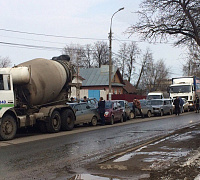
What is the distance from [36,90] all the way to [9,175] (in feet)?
25.2

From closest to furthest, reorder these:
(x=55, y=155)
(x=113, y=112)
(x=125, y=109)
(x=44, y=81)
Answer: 1. (x=55, y=155)
2. (x=44, y=81)
3. (x=113, y=112)
4. (x=125, y=109)

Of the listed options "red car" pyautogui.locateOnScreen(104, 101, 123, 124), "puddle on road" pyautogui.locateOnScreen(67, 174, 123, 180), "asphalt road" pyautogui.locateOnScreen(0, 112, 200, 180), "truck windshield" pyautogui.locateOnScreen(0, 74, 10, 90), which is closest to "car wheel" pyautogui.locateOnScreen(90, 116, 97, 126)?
"red car" pyautogui.locateOnScreen(104, 101, 123, 124)

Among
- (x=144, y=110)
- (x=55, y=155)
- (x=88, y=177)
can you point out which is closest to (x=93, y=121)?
(x=144, y=110)

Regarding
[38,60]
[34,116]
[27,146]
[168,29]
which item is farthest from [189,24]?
[27,146]

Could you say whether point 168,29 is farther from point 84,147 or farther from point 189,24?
point 84,147

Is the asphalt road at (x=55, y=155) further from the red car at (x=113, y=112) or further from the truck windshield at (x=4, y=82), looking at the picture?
the red car at (x=113, y=112)

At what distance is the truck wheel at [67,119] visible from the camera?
1600 cm

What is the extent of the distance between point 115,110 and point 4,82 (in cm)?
960

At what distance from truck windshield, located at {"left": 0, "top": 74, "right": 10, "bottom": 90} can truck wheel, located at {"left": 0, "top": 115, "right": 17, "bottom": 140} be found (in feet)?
3.83

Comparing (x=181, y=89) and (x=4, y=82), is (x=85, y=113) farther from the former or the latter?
(x=181, y=89)

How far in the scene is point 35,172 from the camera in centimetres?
715

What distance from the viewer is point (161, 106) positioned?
29188 mm

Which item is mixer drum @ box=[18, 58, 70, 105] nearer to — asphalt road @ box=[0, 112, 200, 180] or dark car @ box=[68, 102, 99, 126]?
dark car @ box=[68, 102, 99, 126]

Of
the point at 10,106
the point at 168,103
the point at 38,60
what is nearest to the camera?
the point at 10,106
